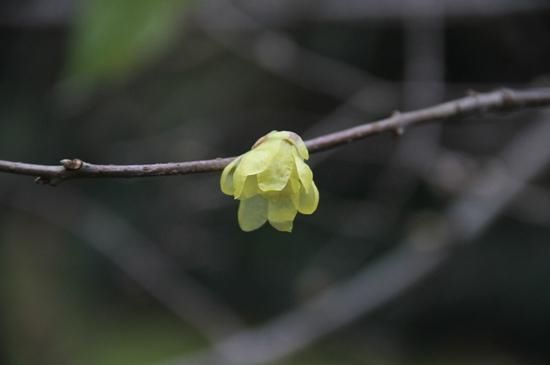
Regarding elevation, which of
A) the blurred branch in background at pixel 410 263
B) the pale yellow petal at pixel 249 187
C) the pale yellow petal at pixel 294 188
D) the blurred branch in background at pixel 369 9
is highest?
the blurred branch in background at pixel 369 9

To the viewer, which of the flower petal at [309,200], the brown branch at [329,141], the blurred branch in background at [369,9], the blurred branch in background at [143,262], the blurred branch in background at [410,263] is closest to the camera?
the brown branch at [329,141]

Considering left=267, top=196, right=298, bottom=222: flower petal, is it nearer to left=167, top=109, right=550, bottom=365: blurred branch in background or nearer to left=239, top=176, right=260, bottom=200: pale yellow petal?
left=239, top=176, right=260, bottom=200: pale yellow petal

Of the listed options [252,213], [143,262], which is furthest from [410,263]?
[252,213]

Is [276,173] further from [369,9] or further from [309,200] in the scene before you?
[369,9]

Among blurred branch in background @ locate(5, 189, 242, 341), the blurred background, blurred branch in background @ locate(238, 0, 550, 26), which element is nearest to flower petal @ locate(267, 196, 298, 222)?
the blurred background

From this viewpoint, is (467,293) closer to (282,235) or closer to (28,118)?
(282,235)

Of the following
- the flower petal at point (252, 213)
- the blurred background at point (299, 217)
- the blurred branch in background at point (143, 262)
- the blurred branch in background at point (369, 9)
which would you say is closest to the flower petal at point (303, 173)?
the flower petal at point (252, 213)

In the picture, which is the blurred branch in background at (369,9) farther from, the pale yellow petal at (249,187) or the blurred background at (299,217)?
the pale yellow petal at (249,187)
